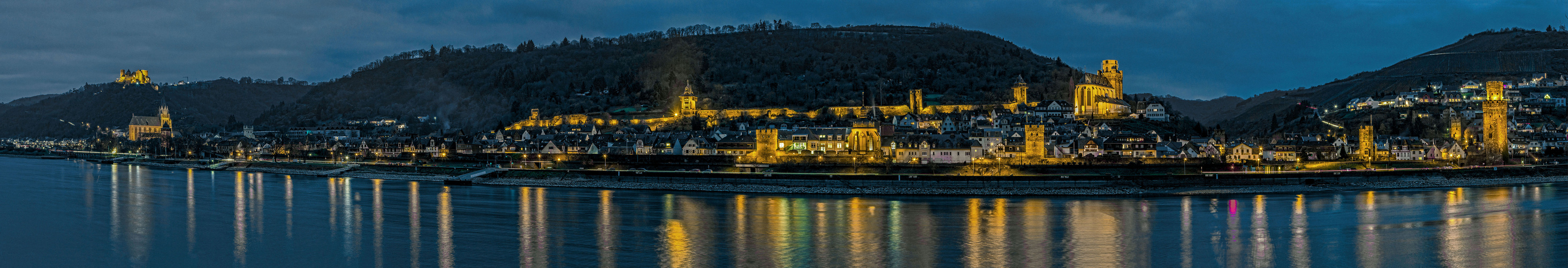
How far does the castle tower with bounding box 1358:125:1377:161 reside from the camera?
134ft

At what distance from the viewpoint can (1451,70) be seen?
9144 cm

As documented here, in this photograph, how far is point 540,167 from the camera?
41.7 meters

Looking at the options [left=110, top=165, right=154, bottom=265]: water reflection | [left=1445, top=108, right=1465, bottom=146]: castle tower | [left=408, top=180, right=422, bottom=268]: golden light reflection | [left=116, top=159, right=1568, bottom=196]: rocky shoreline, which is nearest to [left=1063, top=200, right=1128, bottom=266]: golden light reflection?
[left=116, top=159, right=1568, bottom=196]: rocky shoreline

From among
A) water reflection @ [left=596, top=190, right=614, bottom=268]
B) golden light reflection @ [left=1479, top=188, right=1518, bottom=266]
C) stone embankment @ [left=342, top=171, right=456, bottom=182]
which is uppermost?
stone embankment @ [left=342, top=171, right=456, bottom=182]

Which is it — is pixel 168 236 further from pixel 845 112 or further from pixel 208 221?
pixel 845 112

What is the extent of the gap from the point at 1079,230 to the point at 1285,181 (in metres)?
16.3

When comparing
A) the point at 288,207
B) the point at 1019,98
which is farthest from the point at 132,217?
the point at 1019,98

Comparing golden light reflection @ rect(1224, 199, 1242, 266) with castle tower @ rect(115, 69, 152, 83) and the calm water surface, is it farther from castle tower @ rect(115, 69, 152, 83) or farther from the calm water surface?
castle tower @ rect(115, 69, 152, 83)

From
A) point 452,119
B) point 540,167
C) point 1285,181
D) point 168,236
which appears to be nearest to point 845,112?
point 540,167

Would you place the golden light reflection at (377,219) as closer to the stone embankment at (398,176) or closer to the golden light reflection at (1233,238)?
the stone embankment at (398,176)

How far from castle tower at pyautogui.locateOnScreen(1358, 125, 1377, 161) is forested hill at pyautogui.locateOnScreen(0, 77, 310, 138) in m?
94.1

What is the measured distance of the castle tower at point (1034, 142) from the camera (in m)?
40.2

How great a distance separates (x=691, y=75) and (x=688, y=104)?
18966 mm

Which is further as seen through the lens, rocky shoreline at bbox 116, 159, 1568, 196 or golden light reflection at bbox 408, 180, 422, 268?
rocky shoreline at bbox 116, 159, 1568, 196
